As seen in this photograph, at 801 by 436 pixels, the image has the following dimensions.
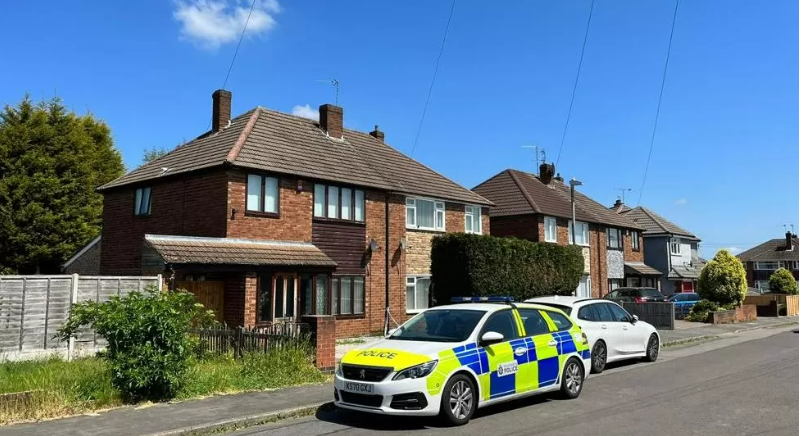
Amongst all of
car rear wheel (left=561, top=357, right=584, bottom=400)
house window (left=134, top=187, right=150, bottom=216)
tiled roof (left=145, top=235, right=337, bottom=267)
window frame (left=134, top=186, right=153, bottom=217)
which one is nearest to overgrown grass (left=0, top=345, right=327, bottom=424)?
tiled roof (left=145, top=235, right=337, bottom=267)

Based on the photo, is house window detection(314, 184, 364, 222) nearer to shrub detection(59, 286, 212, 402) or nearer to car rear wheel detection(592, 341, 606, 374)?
car rear wheel detection(592, 341, 606, 374)

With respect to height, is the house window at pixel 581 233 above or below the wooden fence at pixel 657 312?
above

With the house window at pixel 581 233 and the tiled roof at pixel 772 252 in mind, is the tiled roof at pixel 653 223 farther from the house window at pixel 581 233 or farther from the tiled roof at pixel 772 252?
the tiled roof at pixel 772 252

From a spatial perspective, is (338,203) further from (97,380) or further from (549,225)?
(549,225)

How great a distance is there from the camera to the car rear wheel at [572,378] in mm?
9703

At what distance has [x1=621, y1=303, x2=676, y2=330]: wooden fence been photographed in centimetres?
2428

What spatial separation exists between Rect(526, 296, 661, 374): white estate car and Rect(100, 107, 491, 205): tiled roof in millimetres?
9212

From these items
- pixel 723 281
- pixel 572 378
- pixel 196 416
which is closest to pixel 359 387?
pixel 196 416

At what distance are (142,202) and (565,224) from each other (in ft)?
67.9

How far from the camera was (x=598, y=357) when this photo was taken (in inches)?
516

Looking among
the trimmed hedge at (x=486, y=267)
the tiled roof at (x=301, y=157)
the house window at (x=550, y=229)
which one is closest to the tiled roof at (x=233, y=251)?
the tiled roof at (x=301, y=157)

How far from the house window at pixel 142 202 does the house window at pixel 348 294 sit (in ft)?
21.1

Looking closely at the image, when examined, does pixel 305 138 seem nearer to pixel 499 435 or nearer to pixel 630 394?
pixel 630 394

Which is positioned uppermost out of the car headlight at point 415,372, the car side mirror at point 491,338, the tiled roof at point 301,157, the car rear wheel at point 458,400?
the tiled roof at point 301,157
